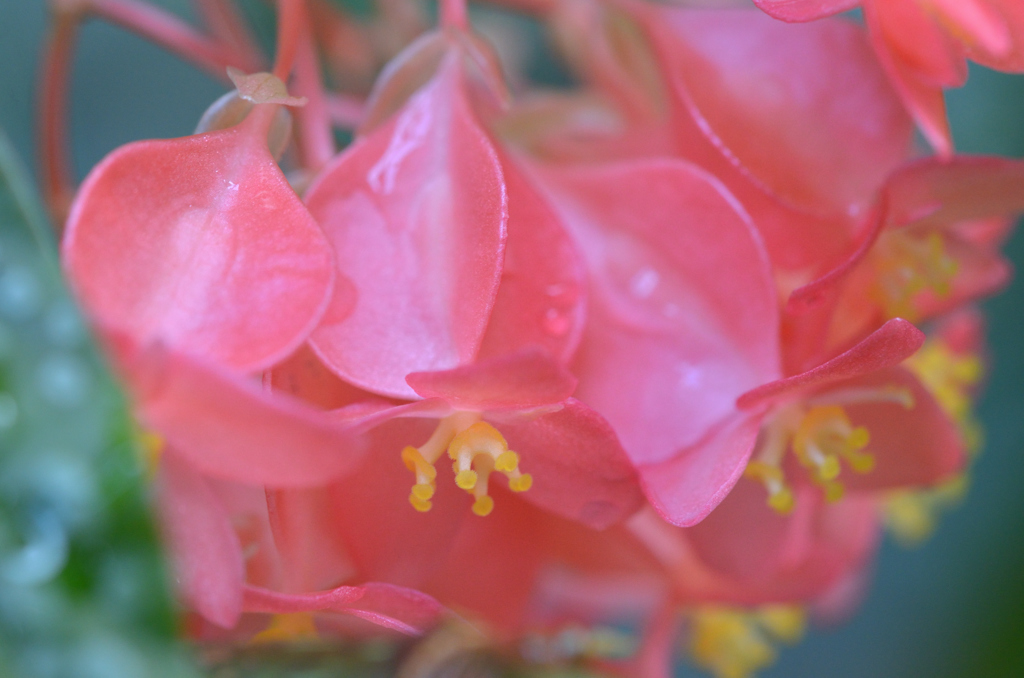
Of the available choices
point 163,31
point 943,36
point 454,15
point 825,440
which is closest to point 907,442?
point 825,440

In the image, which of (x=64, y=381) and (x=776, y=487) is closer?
(x=64, y=381)

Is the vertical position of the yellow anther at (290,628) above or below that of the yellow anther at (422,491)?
below

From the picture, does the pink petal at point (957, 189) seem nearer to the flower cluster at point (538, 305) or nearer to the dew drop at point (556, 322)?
the flower cluster at point (538, 305)

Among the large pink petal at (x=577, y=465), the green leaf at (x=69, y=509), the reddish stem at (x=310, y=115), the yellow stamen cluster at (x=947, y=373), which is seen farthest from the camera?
the yellow stamen cluster at (x=947, y=373)

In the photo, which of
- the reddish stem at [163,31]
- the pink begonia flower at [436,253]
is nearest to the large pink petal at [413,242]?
the pink begonia flower at [436,253]

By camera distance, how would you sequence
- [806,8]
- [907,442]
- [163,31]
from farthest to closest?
[163,31], [907,442], [806,8]

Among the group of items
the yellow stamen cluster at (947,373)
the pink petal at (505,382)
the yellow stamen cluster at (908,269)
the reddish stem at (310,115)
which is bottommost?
the yellow stamen cluster at (947,373)

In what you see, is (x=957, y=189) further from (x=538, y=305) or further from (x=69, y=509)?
(x=69, y=509)
